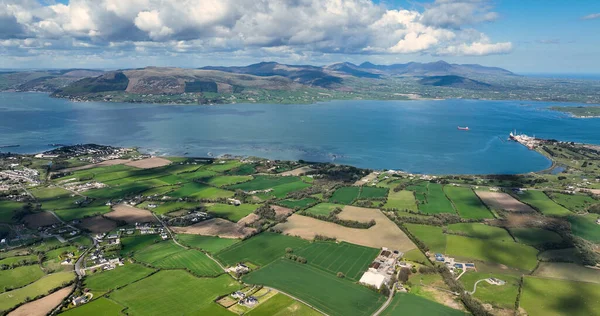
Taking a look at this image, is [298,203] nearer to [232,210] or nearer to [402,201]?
[232,210]

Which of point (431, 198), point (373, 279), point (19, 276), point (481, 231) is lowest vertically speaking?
point (19, 276)

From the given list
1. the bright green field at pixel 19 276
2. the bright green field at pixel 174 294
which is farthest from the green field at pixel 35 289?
the bright green field at pixel 174 294

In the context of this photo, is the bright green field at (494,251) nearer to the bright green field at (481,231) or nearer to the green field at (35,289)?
the bright green field at (481,231)

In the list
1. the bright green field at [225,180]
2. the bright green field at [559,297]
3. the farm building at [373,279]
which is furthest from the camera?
the bright green field at [225,180]

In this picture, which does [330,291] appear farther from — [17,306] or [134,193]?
[134,193]

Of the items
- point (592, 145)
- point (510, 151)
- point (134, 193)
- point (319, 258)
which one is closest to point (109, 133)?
point (134, 193)

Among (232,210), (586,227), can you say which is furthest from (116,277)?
(586,227)
